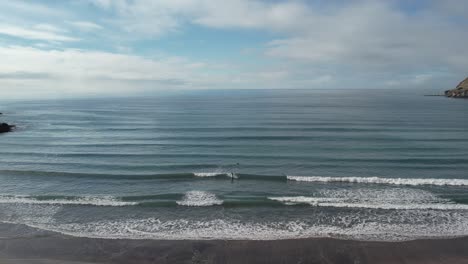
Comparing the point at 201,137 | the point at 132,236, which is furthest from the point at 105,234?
the point at 201,137

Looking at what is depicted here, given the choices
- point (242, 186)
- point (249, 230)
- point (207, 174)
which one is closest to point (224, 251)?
point (249, 230)

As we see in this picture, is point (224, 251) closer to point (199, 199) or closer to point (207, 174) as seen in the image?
point (199, 199)

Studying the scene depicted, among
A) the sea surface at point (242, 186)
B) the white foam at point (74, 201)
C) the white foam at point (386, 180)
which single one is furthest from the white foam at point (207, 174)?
the white foam at point (74, 201)

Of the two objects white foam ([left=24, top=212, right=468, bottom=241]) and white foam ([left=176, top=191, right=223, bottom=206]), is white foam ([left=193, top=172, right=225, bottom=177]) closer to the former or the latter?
white foam ([left=176, top=191, right=223, bottom=206])

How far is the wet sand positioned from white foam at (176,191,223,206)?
17.9ft

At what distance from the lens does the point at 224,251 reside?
53.7 ft

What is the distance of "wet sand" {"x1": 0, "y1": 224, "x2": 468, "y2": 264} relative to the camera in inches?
612

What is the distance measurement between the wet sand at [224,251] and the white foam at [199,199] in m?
5.45

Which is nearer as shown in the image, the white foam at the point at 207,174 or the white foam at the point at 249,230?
the white foam at the point at 249,230

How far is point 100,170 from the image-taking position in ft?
102

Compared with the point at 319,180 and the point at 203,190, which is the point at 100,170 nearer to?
the point at 203,190

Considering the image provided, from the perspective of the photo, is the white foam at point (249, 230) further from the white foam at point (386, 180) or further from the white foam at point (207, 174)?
the white foam at point (207, 174)

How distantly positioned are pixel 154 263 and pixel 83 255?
3841 millimetres

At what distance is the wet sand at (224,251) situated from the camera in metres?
15.5
